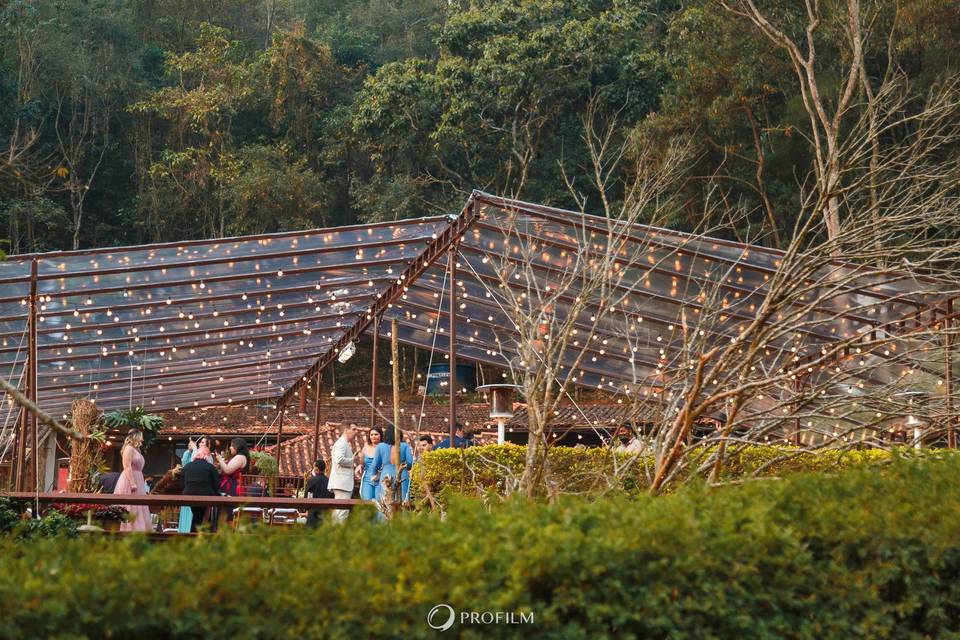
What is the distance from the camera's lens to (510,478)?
5.91 meters

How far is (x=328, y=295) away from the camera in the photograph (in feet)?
43.7

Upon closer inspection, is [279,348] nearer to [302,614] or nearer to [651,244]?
[651,244]

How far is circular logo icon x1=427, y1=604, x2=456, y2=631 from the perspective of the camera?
9.68 feet

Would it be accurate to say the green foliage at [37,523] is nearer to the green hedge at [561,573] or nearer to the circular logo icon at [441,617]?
the green hedge at [561,573]

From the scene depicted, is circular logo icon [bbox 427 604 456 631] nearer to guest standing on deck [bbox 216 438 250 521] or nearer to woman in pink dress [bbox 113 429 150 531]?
woman in pink dress [bbox 113 429 150 531]

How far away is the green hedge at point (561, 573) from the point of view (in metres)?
2.75

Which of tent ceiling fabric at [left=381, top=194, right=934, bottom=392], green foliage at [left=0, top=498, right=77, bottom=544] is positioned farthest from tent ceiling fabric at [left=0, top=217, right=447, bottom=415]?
green foliage at [left=0, top=498, right=77, bottom=544]

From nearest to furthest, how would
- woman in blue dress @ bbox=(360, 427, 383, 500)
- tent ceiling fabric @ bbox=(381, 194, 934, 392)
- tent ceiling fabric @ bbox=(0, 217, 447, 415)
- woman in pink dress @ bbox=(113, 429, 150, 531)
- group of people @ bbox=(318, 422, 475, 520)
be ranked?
woman in pink dress @ bbox=(113, 429, 150, 531), group of people @ bbox=(318, 422, 475, 520), woman in blue dress @ bbox=(360, 427, 383, 500), tent ceiling fabric @ bbox=(381, 194, 934, 392), tent ceiling fabric @ bbox=(0, 217, 447, 415)

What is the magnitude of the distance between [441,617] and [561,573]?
0.41m

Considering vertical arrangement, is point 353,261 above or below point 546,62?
below

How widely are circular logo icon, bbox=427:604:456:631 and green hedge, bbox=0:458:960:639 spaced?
2 centimetres

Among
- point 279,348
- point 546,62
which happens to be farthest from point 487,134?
point 279,348

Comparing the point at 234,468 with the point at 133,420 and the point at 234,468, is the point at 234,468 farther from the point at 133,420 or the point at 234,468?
the point at 133,420

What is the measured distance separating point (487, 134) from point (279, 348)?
11.1 metres
